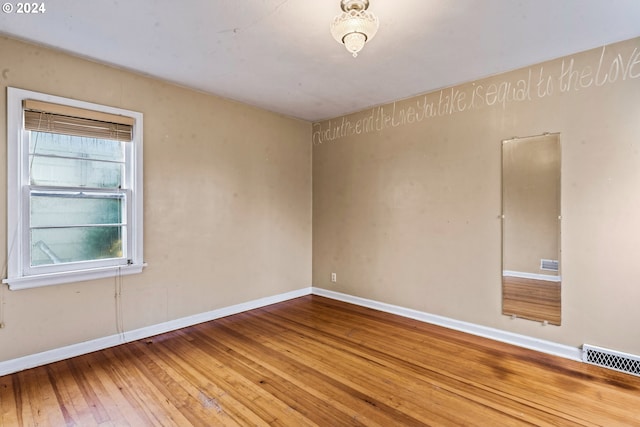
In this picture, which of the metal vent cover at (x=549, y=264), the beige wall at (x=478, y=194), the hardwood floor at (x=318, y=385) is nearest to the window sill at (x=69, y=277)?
the hardwood floor at (x=318, y=385)

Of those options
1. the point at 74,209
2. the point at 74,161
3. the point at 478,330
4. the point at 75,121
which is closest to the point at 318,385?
the point at 478,330

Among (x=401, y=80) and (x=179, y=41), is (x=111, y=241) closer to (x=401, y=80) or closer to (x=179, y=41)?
(x=179, y=41)

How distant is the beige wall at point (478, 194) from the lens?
2.57m

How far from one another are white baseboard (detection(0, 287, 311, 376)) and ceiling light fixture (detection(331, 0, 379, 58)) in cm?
317

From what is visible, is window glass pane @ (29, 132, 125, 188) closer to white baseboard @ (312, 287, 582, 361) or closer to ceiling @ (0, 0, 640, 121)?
ceiling @ (0, 0, 640, 121)

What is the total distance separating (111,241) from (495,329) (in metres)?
3.87

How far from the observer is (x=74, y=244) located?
9.27 ft

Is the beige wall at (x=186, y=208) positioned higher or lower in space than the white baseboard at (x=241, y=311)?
higher

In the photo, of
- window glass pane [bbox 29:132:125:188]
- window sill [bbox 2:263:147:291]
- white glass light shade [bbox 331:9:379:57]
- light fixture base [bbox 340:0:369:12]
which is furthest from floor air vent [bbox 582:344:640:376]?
window glass pane [bbox 29:132:125:188]

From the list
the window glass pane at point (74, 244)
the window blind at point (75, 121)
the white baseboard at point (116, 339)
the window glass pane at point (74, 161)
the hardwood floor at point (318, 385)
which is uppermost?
the window blind at point (75, 121)

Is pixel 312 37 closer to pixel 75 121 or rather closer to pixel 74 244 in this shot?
pixel 75 121

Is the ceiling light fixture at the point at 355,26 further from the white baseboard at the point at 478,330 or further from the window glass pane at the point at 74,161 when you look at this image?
the white baseboard at the point at 478,330

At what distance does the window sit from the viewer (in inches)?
99.0

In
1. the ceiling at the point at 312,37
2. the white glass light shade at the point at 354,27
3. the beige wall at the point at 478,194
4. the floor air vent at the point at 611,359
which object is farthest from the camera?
the beige wall at the point at 478,194
